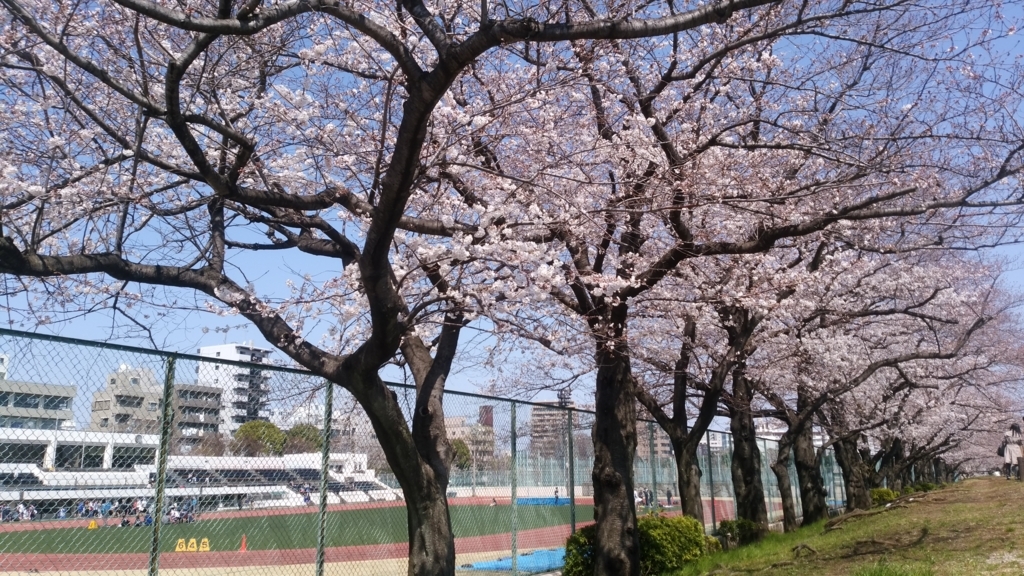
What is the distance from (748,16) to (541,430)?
5556mm

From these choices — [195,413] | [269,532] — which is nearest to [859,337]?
[269,532]

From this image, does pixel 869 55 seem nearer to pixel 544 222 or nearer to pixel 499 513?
pixel 544 222

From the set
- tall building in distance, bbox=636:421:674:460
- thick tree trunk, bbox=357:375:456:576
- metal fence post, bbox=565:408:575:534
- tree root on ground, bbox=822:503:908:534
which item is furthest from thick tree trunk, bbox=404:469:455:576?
tree root on ground, bbox=822:503:908:534

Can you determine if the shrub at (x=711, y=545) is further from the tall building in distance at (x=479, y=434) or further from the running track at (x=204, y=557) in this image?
the running track at (x=204, y=557)

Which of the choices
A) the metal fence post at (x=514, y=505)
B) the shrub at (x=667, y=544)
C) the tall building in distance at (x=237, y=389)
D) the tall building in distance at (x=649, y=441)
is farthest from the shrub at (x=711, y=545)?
the tall building in distance at (x=237, y=389)

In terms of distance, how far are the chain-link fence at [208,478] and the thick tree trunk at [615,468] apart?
130cm

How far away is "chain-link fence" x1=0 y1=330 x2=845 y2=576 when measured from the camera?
4441mm

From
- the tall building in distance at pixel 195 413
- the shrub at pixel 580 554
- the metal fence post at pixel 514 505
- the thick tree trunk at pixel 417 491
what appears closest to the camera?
the tall building in distance at pixel 195 413

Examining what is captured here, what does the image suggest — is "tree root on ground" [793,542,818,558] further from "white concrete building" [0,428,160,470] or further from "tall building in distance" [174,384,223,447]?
"white concrete building" [0,428,160,470]

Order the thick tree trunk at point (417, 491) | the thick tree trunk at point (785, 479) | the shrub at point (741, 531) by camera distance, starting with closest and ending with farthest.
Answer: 1. the thick tree trunk at point (417, 491)
2. the shrub at point (741, 531)
3. the thick tree trunk at point (785, 479)

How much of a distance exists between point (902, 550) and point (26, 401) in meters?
10.5

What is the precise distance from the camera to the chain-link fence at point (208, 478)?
14.6 feet

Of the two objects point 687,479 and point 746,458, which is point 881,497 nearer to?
point 746,458

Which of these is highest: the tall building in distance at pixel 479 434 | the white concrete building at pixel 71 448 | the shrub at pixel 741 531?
the tall building in distance at pixel 479 434
